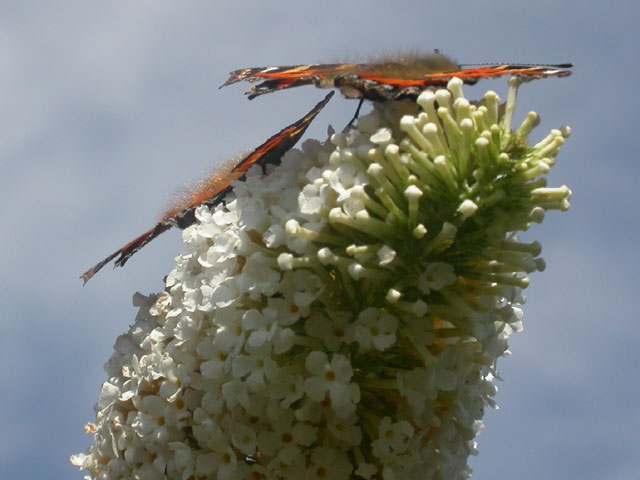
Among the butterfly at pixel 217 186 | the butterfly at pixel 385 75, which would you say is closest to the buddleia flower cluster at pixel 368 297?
the butterfly at pixel 385 75

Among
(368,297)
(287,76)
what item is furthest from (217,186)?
(368,297)

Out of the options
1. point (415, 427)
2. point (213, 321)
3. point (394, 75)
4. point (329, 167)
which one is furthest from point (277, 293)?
point (394, 75)

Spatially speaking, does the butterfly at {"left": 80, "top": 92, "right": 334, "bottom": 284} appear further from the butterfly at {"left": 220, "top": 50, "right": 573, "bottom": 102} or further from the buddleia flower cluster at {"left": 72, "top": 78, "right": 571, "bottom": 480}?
the buddleia flower cluster at {"left": 72, "top": 78, "right": 571, "bottom": 480}

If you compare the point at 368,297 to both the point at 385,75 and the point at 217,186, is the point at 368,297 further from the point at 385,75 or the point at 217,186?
the point at 217,186

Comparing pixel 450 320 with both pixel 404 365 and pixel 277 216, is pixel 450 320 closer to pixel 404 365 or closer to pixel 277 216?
pixel 404 365

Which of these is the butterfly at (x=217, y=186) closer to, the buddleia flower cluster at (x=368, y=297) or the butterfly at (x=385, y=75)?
the butterfly at (x=385, y=75)

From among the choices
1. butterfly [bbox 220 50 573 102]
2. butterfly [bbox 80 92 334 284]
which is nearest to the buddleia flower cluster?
butterfly [bbox 220 50 573 102]
